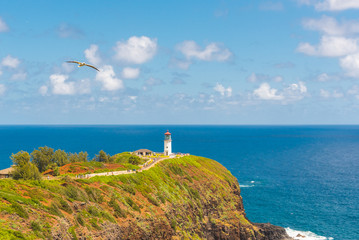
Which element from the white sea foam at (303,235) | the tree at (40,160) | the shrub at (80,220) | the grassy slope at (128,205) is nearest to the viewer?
the grassy slope at (128,205)

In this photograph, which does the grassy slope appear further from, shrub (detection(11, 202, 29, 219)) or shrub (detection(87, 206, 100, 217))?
shrub (detection(87, 206, 100, 217))

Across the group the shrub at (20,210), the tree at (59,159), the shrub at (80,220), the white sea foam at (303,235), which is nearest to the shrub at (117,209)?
the shrub at (80,220)

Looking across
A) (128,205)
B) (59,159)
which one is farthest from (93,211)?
(59,159)

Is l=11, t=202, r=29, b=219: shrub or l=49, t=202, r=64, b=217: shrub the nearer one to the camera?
l=11, t=202, r=29, b=219: shrub

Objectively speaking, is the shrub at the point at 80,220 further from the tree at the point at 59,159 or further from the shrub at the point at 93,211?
the tree at the point at 59,159

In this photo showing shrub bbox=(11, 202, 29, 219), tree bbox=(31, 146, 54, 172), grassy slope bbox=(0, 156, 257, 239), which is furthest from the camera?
tree bbox=(31, 146, 54, 172)

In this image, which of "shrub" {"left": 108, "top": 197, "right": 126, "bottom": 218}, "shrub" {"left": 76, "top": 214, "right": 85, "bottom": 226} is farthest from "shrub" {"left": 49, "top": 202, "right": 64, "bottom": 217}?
"shrub" {"left": 108, "top": 197, "right": 126, "bottom": 218}

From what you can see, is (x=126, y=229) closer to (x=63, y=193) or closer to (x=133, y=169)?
(x=63, y=193)
